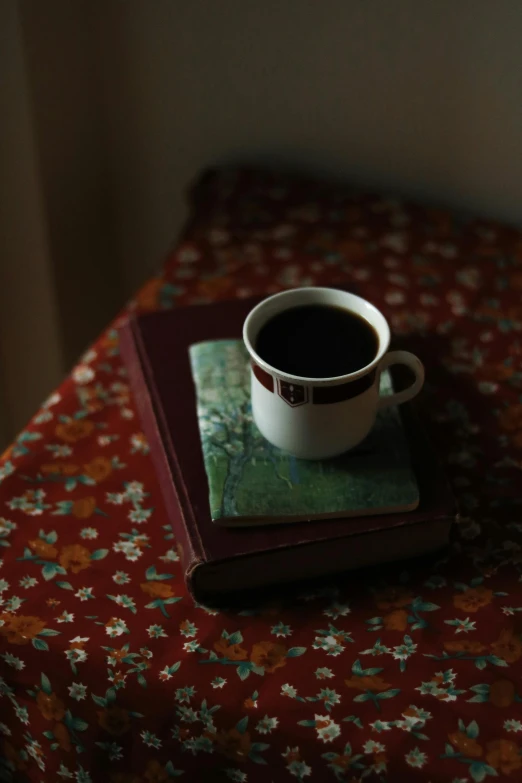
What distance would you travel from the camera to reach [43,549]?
674 mm

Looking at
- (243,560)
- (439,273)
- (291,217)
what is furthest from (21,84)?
(243,560)

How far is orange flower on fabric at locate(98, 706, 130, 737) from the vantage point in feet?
1.97

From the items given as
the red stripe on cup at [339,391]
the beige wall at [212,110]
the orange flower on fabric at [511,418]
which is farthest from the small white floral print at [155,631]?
the beige wall at [212,110]

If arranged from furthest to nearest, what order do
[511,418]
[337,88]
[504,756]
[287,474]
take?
[337,88], [511,418], [287,474], [504,756]

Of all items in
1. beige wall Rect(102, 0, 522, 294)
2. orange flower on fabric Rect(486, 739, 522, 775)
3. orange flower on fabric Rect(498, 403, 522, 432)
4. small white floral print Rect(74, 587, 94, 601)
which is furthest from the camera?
beige wall Rect(102, 0, 522, 294)

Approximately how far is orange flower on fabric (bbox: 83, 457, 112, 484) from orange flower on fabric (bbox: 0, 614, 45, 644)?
0.47 ft

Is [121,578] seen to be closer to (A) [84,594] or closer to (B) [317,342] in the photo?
(A) [84,594]

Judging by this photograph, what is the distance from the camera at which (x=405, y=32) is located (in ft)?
3.01

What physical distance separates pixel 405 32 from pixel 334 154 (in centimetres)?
19

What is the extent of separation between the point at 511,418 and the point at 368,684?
0.31 metres

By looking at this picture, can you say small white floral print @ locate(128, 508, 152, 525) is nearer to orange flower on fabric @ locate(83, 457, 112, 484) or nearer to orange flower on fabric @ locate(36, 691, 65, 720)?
orange flower on fabric @ locate(83, 457, 112, 484)

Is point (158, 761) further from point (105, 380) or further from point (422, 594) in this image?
point (105, 380)

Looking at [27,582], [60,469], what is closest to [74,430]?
[60,469]

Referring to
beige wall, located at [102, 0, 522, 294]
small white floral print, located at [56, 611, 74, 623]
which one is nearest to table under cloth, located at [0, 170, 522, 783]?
small white floral print, located at [56, 611, 74, 623]
